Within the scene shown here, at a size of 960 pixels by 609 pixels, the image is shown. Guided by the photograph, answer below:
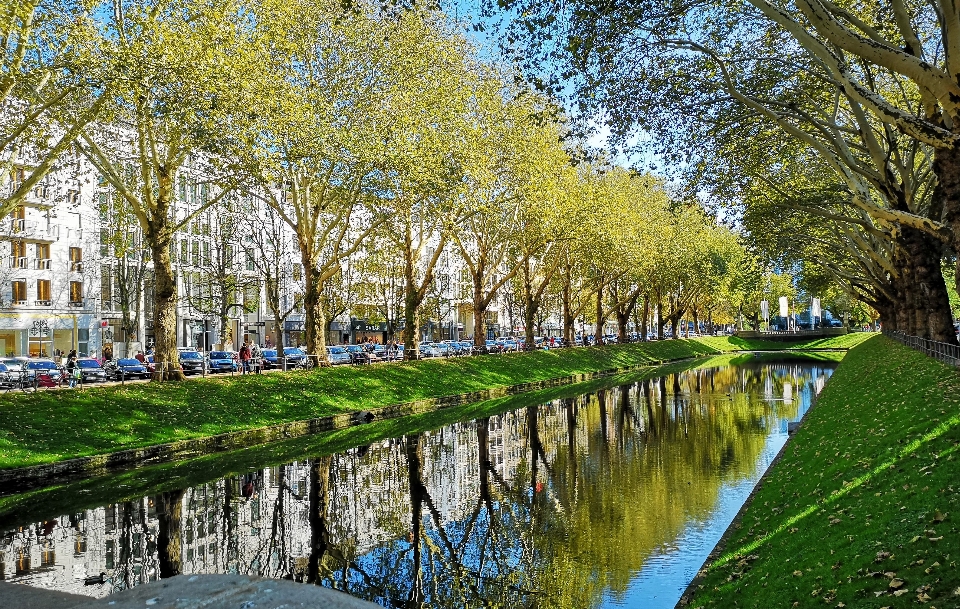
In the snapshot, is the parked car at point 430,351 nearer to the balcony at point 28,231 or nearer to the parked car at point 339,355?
the parked car at point 339,355

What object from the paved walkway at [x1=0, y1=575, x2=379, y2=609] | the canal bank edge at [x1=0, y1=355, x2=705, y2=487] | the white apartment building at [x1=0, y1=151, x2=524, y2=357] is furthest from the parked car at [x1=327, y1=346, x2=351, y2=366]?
the paved walkway at [x1=0, y1=575, x2=379, y2=609]

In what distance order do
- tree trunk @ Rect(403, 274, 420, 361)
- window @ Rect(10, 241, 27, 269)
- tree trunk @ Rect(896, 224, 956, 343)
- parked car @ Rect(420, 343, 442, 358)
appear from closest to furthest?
tree trunk @ Rect(896, 224, 956, 343) → tree trunk @ Rect(403, 274, 420, 361) → window @ Rect(10, 241, 27, 269) → parked car @ Rect(420, 343, 442, 358)

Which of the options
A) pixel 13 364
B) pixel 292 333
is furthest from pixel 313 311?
pixel 292 333

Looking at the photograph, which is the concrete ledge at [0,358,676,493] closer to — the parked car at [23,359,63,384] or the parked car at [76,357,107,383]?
the parked car at [23,359,63,384]

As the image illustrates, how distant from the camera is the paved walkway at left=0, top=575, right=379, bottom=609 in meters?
5.12

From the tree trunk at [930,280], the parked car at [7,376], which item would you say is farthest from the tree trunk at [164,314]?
the tree trunk at [930,280]

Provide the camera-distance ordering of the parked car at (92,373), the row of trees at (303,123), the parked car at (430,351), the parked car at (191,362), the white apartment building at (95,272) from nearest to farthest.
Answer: the row of trees at (303,123) < the parked car at (92,373) < the parked car at (191,362) < the white apartment building at (95,272) < the parked car at (430,351)

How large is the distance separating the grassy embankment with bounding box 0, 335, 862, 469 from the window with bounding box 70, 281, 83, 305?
107 feet

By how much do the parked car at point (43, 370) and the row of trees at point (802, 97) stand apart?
29.0 meters

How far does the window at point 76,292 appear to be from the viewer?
194ft

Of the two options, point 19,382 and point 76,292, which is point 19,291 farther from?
point 19,382

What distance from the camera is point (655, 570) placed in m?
12.7

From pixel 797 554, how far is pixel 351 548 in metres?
7.76

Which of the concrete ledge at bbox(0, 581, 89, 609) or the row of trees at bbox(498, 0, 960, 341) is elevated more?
the row of trees at bbox(498, 0, 960, 341)
